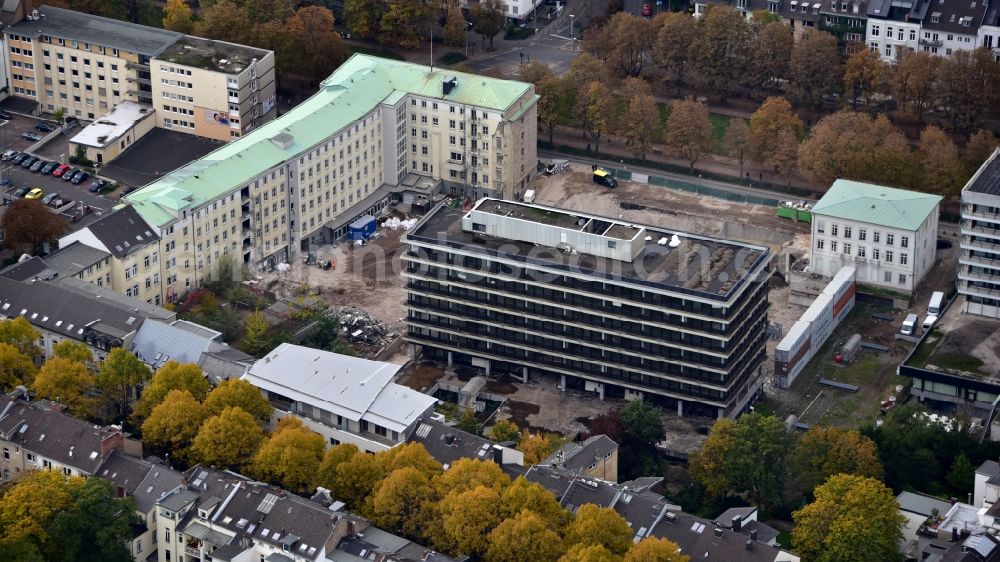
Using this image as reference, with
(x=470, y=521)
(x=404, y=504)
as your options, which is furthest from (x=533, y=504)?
(x=404, y=504)

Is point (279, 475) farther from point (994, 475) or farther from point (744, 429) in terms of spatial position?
point (994, 475)

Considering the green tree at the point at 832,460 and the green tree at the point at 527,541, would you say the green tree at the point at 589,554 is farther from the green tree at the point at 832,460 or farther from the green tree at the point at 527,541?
the green tree at the point at 832,460

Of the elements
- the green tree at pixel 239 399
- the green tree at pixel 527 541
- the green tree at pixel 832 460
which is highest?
the green tree at pixel 239 399

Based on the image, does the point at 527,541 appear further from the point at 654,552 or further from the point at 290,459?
the point at 290,459

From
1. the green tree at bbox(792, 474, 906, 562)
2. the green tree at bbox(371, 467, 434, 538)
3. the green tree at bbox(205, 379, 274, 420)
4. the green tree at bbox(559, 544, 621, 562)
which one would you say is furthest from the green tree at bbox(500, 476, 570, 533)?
the green tree at bbox(205, 379, 274, 420)

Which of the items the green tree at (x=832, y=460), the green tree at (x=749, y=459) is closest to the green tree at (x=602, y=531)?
the green tree at (x=749, y=459)

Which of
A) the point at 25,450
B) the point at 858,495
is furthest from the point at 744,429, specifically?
the point at 25,450

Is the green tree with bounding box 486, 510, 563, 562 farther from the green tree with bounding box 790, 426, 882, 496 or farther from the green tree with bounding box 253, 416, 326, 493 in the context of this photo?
the green tree with bounding box 790, 426, 882, 496
